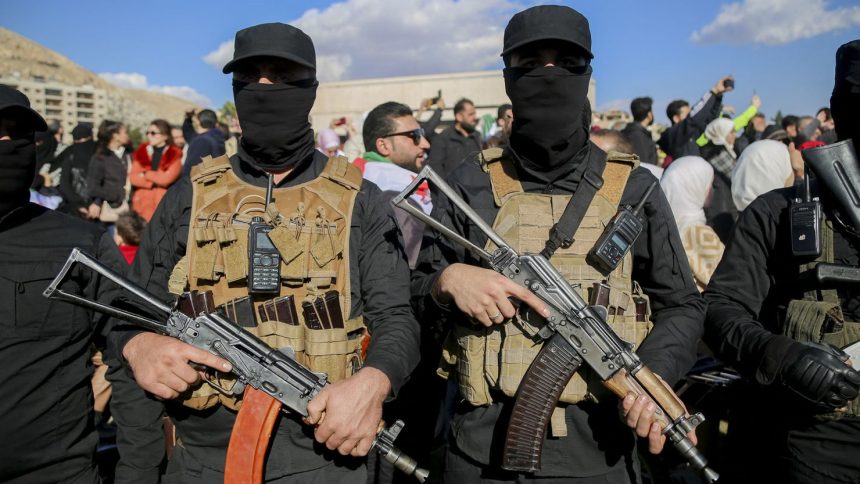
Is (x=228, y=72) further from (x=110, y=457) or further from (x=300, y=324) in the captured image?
(x=110, y=457)

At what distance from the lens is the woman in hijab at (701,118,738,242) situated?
592 centimetres

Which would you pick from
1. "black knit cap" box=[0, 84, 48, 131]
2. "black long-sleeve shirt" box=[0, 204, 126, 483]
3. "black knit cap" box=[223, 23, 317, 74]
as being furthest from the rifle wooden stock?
"black knit cap" box=[0, 84, 48, 131]

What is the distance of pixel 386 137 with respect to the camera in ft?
18.8

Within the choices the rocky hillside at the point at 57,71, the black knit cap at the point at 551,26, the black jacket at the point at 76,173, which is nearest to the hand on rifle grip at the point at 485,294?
the black knit cap at the point at 551,26

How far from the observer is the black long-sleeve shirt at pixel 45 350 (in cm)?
268

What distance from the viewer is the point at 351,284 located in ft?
8.08

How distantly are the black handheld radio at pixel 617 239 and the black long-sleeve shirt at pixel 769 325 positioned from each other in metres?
0.52

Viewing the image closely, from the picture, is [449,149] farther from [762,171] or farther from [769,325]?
[769,325]

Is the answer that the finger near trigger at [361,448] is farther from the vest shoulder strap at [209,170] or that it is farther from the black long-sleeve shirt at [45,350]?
the black long-sleeve shirt at [45,350]

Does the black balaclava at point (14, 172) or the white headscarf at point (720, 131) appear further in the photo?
the white headscarf at point (720, 131)

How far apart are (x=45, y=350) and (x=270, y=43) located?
1.53 metres

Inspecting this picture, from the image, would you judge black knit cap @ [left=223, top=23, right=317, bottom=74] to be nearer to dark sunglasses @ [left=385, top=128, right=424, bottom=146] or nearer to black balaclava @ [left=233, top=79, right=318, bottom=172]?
black balaclava @ [left=233, top=79, right=318, bottom=172]

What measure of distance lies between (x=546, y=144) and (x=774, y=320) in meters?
1.12

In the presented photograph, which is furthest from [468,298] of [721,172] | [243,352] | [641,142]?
[641,142]
